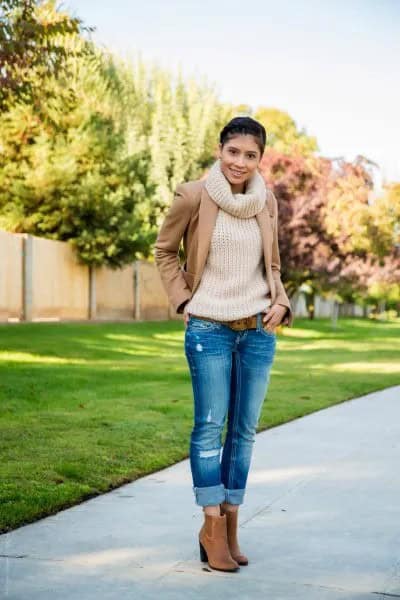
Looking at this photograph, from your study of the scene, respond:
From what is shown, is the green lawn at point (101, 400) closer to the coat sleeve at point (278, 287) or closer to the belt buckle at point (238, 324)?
the belt buckle at point (238, 324)

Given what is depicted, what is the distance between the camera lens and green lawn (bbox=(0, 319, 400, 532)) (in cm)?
599

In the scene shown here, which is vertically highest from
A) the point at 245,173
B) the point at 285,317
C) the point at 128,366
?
the point at 245,173

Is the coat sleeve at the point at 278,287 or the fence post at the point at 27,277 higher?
the coat sleeve at the point at 278,287

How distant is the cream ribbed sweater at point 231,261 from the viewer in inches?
167

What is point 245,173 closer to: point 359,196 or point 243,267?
point 243,267

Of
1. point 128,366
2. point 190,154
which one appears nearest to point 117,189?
point 190,154

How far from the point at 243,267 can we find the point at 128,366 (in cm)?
1097

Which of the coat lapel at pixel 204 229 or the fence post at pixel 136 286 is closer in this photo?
the coat lapel at pixel 204 229

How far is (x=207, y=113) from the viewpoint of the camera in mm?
35688

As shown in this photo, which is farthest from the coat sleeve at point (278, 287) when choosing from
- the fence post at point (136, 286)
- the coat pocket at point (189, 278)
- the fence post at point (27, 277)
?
the fence post at point (136, 286)

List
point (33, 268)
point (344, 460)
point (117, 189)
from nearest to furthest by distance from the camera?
point (344, 460) → point (33, 268) → point (117, 189)

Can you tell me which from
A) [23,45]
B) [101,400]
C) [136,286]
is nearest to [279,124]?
[136,286]

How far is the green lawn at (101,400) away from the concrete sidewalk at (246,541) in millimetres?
345

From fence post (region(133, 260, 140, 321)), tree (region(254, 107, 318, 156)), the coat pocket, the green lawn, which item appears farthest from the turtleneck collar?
tree (region(254, 107, 318, 156))
